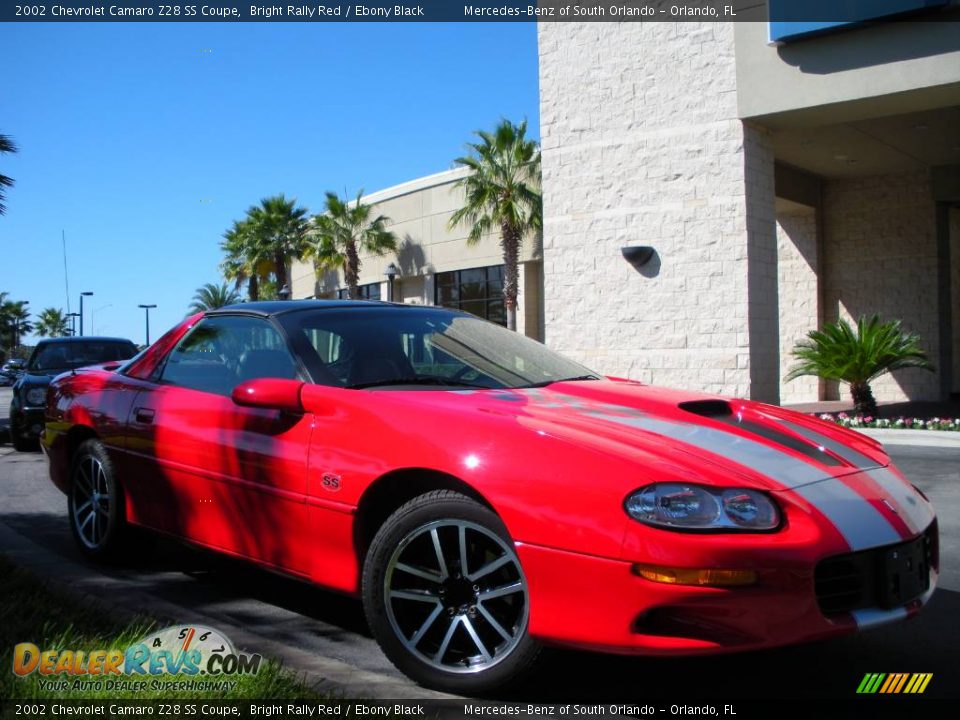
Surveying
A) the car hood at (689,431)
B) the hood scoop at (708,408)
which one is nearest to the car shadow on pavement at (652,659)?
the car hood at (689,431)

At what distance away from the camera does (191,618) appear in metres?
3.61

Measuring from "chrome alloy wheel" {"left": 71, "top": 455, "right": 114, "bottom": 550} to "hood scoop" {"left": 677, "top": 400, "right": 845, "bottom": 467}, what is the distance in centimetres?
298

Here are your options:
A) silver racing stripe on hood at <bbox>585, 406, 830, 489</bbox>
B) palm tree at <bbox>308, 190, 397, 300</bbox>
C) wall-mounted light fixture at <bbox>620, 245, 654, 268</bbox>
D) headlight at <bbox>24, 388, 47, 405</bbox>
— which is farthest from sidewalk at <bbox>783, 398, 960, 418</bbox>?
palm tree at <bbox>308, 190, 397, 300</bbox>

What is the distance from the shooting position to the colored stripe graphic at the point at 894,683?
9.87 feet

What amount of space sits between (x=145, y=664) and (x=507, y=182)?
22.0m

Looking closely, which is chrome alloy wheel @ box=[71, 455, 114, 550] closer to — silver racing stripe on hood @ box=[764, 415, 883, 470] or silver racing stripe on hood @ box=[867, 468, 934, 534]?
silver racing stripe on hood @ box=[764, 415, 883, 470]

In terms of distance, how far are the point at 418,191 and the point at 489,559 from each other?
27.0 m

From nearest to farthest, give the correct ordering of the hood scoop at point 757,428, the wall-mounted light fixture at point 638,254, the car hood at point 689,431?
the car hood at point 689,431 → the hood scoop at point 757,428 → the wall-mounted light fixture at point 638,254

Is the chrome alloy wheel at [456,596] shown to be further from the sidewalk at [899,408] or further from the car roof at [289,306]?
the sidewalk at [899,408]

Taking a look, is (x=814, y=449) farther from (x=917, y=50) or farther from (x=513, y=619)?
(x=917, y=50)

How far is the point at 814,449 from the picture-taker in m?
3.24

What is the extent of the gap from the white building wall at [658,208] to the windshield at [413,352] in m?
9.29

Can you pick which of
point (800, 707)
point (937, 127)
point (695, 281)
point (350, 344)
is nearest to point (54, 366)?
point (350, 344)

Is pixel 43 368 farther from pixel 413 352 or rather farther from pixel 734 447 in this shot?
pixel 734 447
